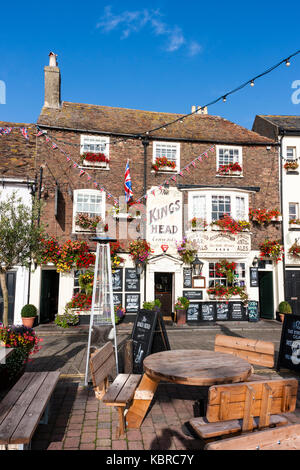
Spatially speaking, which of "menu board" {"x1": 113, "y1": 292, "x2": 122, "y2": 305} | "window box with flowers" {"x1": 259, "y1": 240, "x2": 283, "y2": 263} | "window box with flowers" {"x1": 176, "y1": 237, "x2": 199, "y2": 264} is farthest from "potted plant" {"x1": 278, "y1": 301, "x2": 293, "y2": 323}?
"menu board" {"x1": 113, "y1": 292, "x2": 122, "y2": 305}

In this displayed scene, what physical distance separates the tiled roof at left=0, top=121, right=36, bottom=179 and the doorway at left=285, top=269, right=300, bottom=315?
42.2 feet

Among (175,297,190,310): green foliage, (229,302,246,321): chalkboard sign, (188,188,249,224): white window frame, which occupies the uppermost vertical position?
(188,188,249,224): white window frame

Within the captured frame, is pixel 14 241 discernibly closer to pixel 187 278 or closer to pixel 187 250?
pixel 187 250

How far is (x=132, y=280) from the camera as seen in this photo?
13484 millimetres

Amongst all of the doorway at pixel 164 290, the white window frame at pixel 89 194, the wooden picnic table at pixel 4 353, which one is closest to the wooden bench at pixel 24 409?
the wooden picnic table at pixel 4 353

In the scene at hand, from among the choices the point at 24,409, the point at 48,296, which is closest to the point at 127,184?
the point at 48,296

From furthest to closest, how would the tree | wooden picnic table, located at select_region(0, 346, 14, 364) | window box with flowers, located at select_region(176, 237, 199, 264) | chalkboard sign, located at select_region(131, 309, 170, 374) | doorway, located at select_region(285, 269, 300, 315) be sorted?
doorway, located at select_region(285, 269, 300, 315), window box with flowers, located at select_region(176, 237, 199, 264), the tree, chalkboard sign, located at select_region(131, 309, 170, 374), wooden picnic table, located at select_region(0, 346, 14, 364)

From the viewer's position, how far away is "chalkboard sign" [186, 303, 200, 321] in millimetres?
13384

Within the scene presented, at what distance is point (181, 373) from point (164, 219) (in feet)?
34.1

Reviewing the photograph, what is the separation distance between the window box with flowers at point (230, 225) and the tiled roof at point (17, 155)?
28.0 feet

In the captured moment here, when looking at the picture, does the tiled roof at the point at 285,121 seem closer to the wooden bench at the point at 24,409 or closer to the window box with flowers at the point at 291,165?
the window box with flowers at the point at 291,165

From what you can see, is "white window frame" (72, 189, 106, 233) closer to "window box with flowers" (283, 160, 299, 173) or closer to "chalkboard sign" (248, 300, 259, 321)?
"chalkboard sign" (248, 300, 259, 321)

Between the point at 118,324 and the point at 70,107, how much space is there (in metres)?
11.2

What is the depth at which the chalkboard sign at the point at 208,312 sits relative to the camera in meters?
13.5
